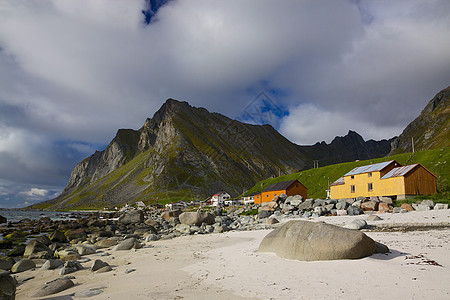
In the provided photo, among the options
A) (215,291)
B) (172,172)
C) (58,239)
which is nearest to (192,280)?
(215,291)

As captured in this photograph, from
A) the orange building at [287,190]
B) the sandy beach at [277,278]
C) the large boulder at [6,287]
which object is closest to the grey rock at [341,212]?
the sandy beach at [277,278]

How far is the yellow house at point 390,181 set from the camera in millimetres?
43094

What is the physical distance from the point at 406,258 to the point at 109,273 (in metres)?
12.4

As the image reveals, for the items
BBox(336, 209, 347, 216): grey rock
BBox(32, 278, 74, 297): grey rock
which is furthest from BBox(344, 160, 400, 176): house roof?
BBox(32, 278, 74, 297): grey rock

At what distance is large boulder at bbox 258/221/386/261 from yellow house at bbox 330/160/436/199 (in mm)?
39208

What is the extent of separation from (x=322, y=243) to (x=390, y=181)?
41.9 m

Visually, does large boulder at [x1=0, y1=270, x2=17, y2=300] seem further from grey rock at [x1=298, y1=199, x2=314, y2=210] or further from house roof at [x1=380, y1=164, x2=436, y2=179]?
house roof at [x1=380, y1=164, x2=436, y2=179]

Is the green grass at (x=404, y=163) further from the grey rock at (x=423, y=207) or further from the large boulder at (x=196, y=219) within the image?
the large boulder at (x=196, y=219)

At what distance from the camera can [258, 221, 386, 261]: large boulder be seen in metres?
10.4

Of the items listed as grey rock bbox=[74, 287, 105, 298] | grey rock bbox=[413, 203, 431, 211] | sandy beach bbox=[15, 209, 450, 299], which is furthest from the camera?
grey rock bbox=[413, 203, 431, 211]

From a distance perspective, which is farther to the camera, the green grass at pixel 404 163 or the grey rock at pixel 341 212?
the green grass at pixel 404 163

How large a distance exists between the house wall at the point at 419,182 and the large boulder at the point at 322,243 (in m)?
39.4

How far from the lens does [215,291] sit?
8.12 m

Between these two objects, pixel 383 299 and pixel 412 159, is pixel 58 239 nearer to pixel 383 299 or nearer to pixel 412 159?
pixel 383 299
